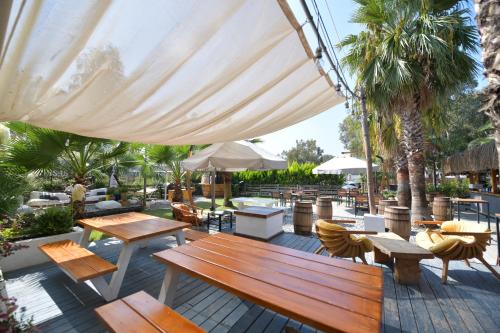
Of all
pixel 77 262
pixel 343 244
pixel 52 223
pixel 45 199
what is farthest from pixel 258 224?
pixel 45 199

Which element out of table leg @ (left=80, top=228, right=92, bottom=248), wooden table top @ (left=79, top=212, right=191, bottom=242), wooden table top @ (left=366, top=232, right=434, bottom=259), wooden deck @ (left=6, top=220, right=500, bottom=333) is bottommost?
wooden deck @ (left=6, top=220, right=500, bottom=333)

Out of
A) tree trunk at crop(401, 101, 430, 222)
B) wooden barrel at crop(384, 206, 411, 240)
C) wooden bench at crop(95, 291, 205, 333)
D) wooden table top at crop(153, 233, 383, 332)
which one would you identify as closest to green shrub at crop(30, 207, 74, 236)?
wooden table top at crop(153, 233, 383, 332)

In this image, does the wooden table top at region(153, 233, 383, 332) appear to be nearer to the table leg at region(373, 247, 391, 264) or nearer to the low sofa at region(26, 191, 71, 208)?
the table leg at region(373, 247, 391, 264)

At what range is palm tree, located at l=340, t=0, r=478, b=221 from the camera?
6020 millimetres

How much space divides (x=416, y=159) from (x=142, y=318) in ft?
26.7

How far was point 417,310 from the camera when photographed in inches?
98.1

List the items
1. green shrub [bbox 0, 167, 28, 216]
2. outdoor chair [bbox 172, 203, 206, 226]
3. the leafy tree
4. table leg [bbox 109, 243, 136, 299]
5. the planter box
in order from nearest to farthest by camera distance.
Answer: table leg [bbox 109, 243, 136, 299]
the planter box
green shrub [bbox 0, 167, 28, 216]
outdoor chair [bbox 172, 203, 206, 226]
the leafy tree

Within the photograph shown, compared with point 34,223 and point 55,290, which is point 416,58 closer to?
point 55,290

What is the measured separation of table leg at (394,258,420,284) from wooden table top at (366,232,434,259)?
0.64 feet

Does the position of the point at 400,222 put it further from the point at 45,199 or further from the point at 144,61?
the point at 45,199

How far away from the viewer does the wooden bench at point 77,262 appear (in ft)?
7.93

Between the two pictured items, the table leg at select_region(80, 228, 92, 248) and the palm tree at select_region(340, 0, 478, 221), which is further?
the palm tree at select_region(340, 0, 478, 221)

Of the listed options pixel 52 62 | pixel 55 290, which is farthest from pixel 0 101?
pixel 55 290

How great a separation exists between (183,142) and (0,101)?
238cm
